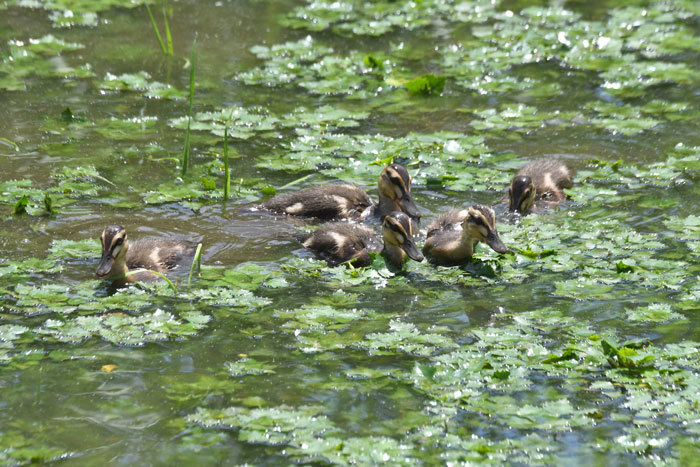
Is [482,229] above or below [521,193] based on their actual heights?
below

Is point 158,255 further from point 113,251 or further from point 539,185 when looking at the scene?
point 539,185

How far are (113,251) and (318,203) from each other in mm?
1728

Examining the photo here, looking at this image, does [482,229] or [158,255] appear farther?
[482,229]

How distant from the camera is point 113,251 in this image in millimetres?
5645

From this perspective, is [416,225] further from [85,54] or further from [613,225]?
[85,54]

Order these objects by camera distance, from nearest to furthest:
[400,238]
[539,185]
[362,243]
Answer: [400,238] < [362,243] < [539,185]

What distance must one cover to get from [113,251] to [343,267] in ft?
4.42

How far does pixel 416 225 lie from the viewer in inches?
272

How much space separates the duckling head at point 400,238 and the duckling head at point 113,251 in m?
1.59

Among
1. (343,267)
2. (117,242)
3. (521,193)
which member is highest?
(521,193)

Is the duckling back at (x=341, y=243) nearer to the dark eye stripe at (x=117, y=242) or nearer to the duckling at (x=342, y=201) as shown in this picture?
the duckling at (x=342, y=201)

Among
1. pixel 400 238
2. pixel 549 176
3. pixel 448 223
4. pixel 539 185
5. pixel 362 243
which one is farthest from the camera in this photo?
pixel 549 176

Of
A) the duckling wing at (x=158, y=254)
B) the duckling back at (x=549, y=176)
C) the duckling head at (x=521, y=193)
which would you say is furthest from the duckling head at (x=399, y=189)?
the duckling wing at (x=158, y=254)

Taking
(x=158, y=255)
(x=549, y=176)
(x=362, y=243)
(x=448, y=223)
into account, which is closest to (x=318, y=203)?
(x=362, y=243)
